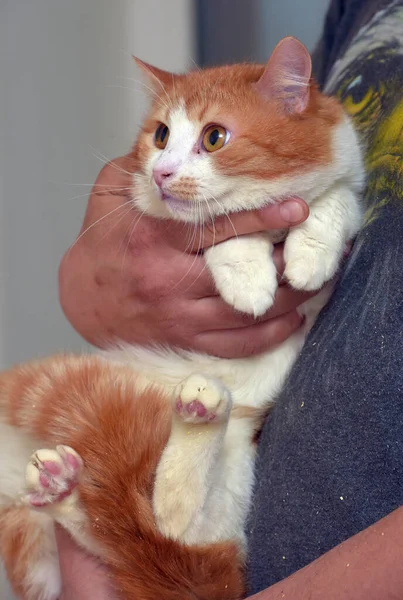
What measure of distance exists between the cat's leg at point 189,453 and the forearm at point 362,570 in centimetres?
26

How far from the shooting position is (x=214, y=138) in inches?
48.1

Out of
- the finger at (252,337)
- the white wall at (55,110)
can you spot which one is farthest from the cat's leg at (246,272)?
the white wall at (55,110)

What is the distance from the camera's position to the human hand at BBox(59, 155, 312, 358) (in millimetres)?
1209

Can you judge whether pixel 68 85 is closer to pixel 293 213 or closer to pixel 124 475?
pixel 293 213

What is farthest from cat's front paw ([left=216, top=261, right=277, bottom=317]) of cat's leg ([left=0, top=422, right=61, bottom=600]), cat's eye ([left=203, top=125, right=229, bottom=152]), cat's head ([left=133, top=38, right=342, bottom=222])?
cat's leg ([left=0, top=422, right=61, bottom=600])

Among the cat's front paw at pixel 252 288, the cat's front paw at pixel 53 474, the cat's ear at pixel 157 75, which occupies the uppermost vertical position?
the cat's ear at pixel 157 75

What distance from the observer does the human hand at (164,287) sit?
1.21m

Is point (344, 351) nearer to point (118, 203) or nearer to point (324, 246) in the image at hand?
point (324, 246)

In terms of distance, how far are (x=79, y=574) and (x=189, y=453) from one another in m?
0.30

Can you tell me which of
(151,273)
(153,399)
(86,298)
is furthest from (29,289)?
(153,399)

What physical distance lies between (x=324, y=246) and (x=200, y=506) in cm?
51

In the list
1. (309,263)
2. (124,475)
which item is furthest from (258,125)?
(124,475)

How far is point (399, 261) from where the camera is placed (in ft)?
3.01

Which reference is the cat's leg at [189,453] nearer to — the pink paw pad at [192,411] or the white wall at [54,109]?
the pink paw pad at [192,411]
